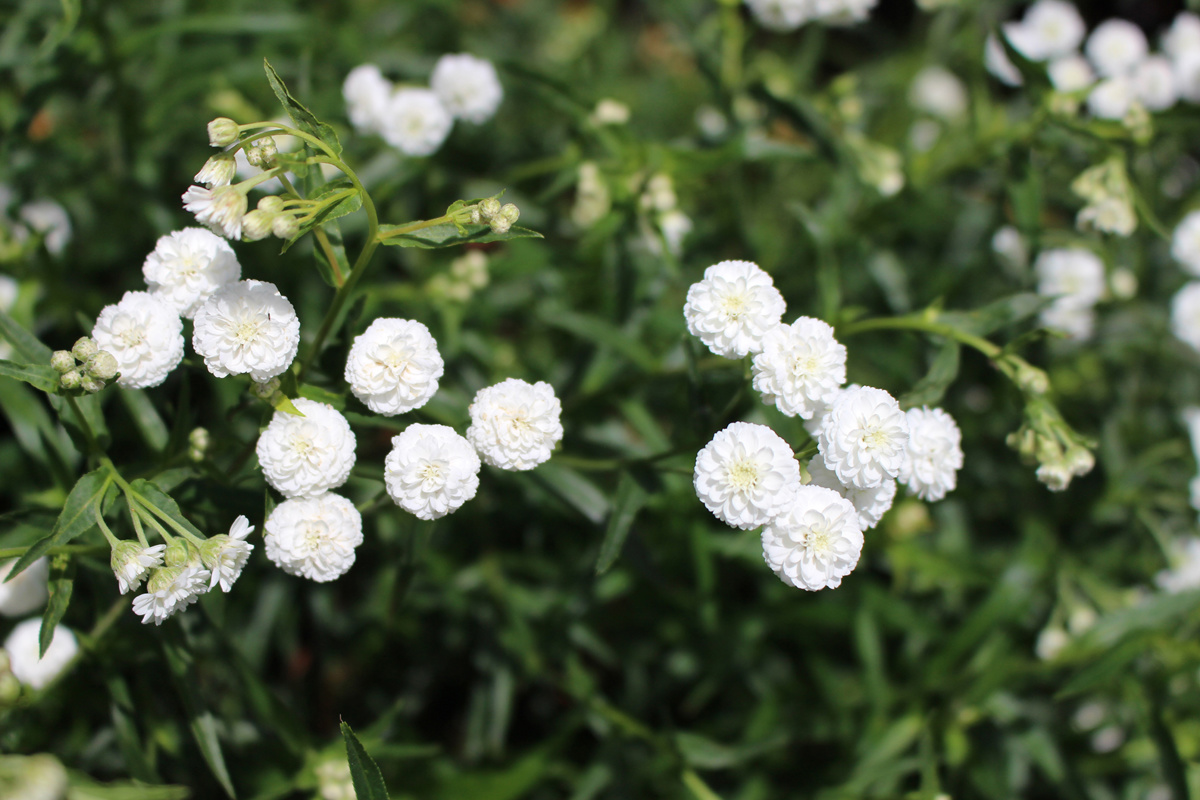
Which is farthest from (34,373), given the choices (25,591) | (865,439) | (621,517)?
(865,439)

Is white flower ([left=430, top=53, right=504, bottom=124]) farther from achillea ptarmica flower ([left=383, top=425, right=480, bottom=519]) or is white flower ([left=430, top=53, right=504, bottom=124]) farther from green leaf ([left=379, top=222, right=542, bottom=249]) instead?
achillea ptarmica flower ([left=383, top=425, right=480, bottom=519])

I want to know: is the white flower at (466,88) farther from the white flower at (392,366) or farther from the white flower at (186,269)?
the white flower at (392,366)

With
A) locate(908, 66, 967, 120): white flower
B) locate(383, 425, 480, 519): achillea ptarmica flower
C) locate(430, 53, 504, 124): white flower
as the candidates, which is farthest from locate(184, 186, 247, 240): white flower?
locate(908, 66, 967, 120): white flower

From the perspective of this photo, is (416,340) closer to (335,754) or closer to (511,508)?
(335,754)

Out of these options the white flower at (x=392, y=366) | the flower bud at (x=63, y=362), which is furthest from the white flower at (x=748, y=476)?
the flower bud at (x=63, y=362)

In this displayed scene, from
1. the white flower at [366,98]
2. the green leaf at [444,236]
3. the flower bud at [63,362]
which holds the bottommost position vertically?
the white flower at [366,98]
